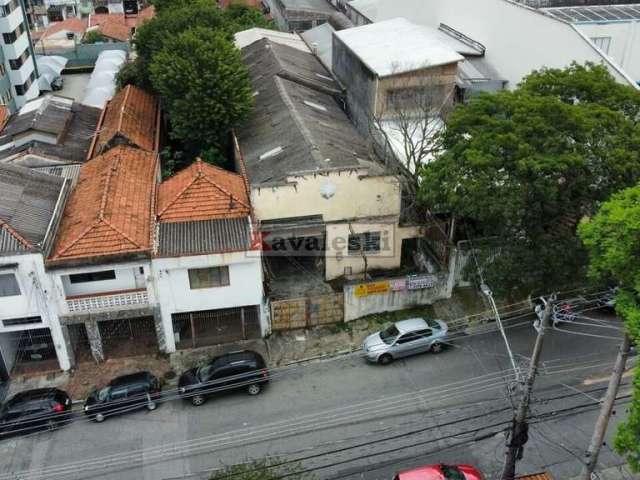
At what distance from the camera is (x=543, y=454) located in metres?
21.5

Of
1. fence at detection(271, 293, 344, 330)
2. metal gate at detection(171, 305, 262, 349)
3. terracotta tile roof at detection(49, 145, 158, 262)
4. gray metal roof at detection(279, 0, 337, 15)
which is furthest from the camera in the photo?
gray metal roof at detection(279, 0, 337, 15)

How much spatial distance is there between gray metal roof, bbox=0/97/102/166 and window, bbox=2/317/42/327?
13.9 metres

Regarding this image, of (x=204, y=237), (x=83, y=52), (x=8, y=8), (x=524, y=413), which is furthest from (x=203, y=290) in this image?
(x=83, y=52)

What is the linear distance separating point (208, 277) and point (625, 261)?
1581cm

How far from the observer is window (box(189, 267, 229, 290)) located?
25.4 meters

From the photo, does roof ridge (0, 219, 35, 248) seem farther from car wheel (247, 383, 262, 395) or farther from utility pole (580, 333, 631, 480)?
utility pole (580, 333, 631, 480)

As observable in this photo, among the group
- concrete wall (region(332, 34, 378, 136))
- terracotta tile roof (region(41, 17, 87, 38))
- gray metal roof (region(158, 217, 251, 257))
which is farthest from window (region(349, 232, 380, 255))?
terracotta tile roof (region(41, 17, 87, 38))

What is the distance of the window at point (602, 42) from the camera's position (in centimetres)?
3566

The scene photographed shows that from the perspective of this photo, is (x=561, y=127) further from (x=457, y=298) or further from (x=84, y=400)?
(x=84, y=400)

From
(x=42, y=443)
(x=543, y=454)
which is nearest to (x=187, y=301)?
(x=42, y=443)

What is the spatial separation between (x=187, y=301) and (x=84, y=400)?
18.1 feet

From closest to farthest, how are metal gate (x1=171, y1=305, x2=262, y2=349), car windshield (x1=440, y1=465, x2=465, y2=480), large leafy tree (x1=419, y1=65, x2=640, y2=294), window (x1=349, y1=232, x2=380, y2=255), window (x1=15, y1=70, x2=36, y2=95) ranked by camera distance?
car windshield (x1=440, y1=465, x2=465, y2=480) → large leafy tree (x1=419, y1=65, x2=640, y2=294) → metal gate (x1=171, y1=305, x2=262, y2=349) → window (x1=349, y1=232, x2=380, y2=255) → window (x1=15, y1=70, x2=36, y2=95)

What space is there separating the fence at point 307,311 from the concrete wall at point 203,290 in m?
1.45

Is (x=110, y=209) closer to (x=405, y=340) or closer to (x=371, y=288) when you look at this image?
(x=371, y=288)
